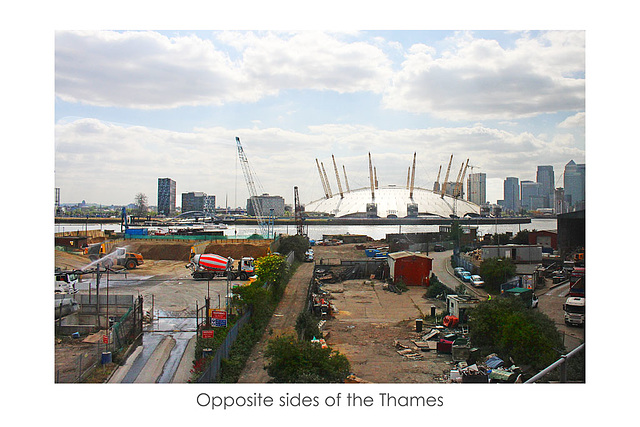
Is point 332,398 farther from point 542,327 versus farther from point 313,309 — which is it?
point 313,309

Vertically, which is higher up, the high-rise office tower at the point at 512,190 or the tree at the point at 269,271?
the high-rise office tower at the point at 512,190

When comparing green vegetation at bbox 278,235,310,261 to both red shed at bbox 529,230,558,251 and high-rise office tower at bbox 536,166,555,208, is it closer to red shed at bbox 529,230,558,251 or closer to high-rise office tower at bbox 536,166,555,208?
red shed at bbox 529,230,558,251

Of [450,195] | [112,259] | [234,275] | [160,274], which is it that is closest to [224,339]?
[234,275]

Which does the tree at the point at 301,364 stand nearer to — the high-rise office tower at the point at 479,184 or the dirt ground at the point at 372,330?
the dirt ground at the point at 372,330

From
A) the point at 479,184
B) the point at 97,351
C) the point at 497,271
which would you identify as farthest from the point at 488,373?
the point at 479,184

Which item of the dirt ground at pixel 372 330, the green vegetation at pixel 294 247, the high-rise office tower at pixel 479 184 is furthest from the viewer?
the green vegetation at pixel 294 247

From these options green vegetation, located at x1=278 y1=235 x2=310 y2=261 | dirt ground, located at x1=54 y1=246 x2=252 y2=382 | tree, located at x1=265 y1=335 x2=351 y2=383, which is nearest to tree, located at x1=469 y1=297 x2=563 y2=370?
tree, located at x1=265 y1=335 x2=351 y2=383

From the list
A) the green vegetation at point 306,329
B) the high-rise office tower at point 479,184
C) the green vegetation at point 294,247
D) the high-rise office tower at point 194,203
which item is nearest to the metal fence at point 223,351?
the green vegetation at point 306,329
